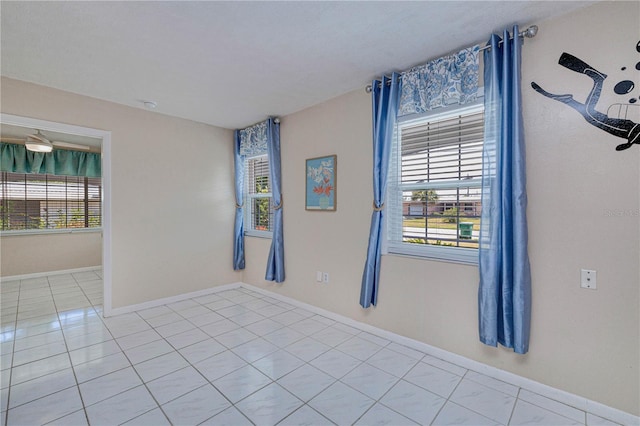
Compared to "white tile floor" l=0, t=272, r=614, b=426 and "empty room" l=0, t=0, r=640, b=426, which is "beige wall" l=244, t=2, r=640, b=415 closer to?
"empty room" l=0, t=0, r=640, b=426

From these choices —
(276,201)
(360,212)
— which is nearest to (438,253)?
(360,212)

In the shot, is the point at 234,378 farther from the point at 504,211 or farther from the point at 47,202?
the point at 47,202

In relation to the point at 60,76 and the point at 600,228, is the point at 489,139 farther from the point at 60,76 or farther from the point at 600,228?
the point at 60,76

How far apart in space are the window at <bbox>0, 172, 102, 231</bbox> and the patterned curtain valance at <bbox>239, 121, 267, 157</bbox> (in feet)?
12.3

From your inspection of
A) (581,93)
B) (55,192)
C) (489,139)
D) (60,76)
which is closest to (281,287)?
(489,139)

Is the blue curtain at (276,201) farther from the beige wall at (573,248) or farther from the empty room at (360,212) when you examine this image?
the beige wall at (573,248)

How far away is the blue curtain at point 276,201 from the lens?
148 inches

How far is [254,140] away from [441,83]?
260 cm

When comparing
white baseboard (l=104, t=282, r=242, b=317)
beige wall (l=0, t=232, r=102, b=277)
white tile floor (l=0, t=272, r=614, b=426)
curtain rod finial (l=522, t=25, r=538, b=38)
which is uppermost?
curtain rod finial (l=522, t=25, r=538, b=38)

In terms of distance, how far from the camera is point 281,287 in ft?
12.7

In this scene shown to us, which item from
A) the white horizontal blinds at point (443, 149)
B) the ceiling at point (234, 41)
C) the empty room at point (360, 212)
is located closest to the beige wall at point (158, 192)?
the empty room at point (360, 212)

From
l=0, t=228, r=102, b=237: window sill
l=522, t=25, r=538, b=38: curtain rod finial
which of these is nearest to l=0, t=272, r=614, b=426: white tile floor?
l=522, t=25, r=538, b=38: curtain rod finial

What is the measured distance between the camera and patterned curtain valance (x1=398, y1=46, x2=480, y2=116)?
215 cm

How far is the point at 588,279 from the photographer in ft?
5.83
